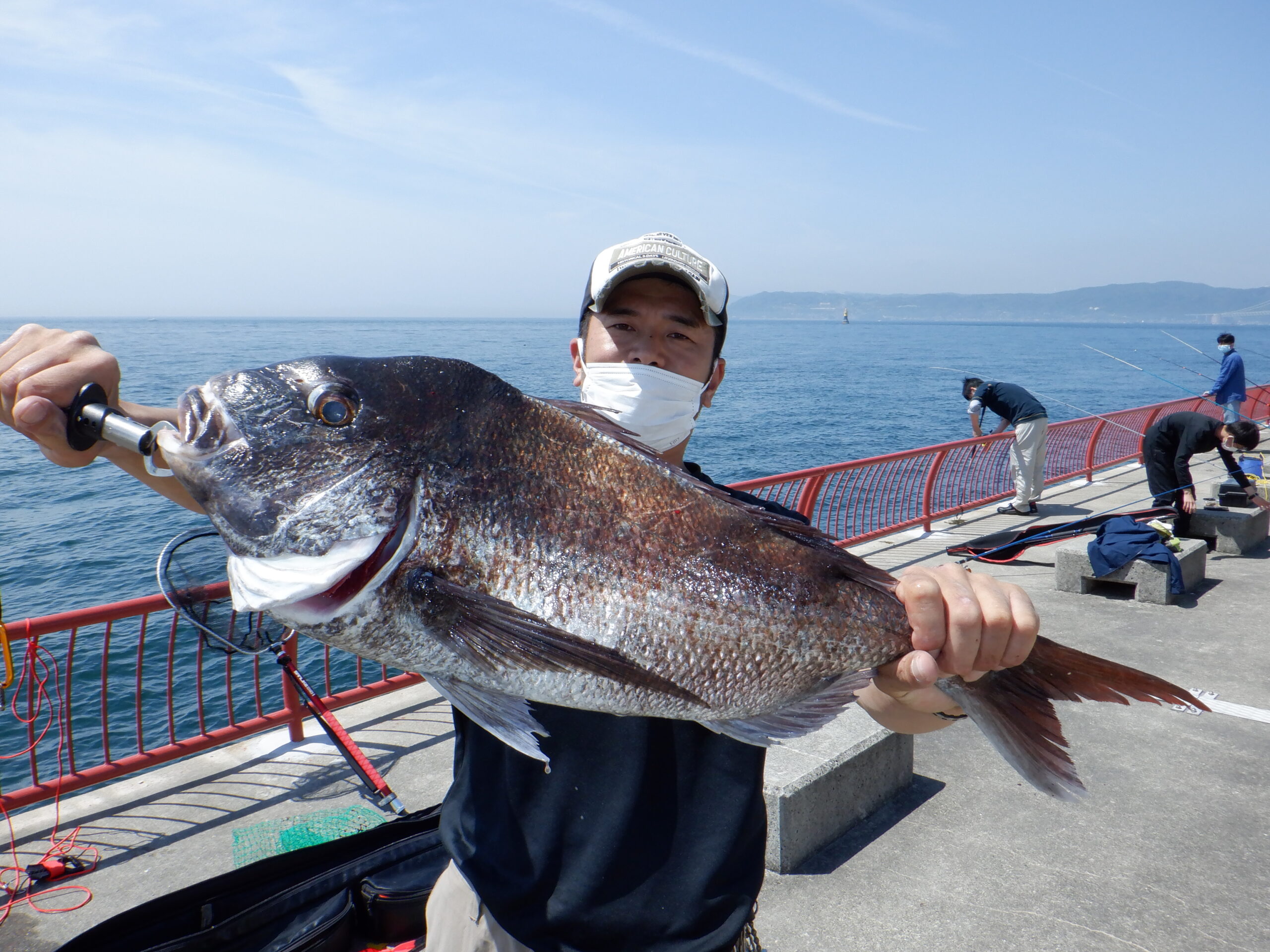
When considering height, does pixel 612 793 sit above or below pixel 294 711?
above

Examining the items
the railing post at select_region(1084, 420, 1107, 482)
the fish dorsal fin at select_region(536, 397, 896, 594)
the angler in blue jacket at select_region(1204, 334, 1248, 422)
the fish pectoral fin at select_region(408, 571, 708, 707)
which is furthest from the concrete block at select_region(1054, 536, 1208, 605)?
the angler in blue jacket at select_region(1204, 334, 1248, 422)

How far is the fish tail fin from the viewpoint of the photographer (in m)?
1.98

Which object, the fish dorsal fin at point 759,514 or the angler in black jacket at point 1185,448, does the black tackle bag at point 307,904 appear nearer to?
the fish dorsal fin at point 759,514

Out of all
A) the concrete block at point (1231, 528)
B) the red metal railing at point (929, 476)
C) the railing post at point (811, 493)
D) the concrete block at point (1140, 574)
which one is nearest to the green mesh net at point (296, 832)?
the red metal railing at point (929, 476)

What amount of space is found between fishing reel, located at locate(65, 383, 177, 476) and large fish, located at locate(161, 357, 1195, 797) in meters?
0.21

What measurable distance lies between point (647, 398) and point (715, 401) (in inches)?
2059

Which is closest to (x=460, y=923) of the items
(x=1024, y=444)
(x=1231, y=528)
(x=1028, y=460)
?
(x=1231, y=528)

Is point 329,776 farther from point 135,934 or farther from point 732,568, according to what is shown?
point 732,568

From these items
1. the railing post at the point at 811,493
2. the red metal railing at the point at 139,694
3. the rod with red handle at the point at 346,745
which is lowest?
the red metal railing at the point at 139,694

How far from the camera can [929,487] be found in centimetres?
1218

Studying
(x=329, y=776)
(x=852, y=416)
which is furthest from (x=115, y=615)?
(x=852, y=416)

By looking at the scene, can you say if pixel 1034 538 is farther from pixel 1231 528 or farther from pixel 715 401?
pixel 715 401

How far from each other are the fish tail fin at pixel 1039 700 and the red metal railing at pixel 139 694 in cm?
487

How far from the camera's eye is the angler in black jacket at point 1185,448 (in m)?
11.1
